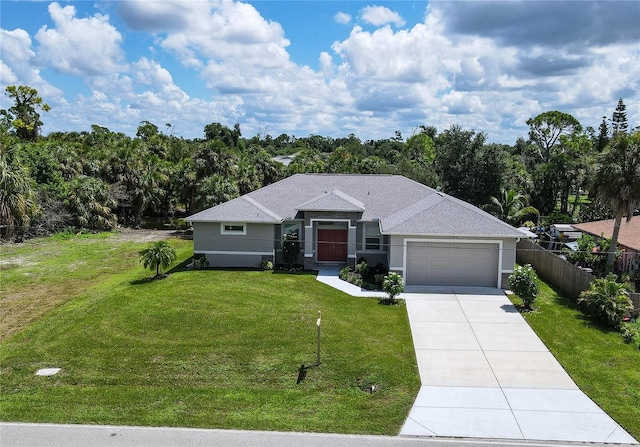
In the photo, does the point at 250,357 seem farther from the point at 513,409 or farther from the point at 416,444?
the point at 513,409

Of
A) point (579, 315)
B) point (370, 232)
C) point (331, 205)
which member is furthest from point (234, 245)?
point (579, 315)

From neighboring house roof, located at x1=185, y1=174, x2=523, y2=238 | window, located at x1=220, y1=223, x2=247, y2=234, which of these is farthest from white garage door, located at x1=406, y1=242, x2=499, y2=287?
window, located at x1=220, y1=223, x2=247, y2=234

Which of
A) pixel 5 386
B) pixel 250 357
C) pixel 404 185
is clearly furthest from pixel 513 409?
pixel 404 185

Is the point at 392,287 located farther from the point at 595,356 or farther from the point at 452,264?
the point at 595,356

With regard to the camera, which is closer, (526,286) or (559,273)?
(526,286)

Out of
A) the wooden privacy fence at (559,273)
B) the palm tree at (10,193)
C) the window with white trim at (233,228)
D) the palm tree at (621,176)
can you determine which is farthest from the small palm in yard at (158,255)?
the palm tree at (621,176)

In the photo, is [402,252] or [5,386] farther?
[402,252]
